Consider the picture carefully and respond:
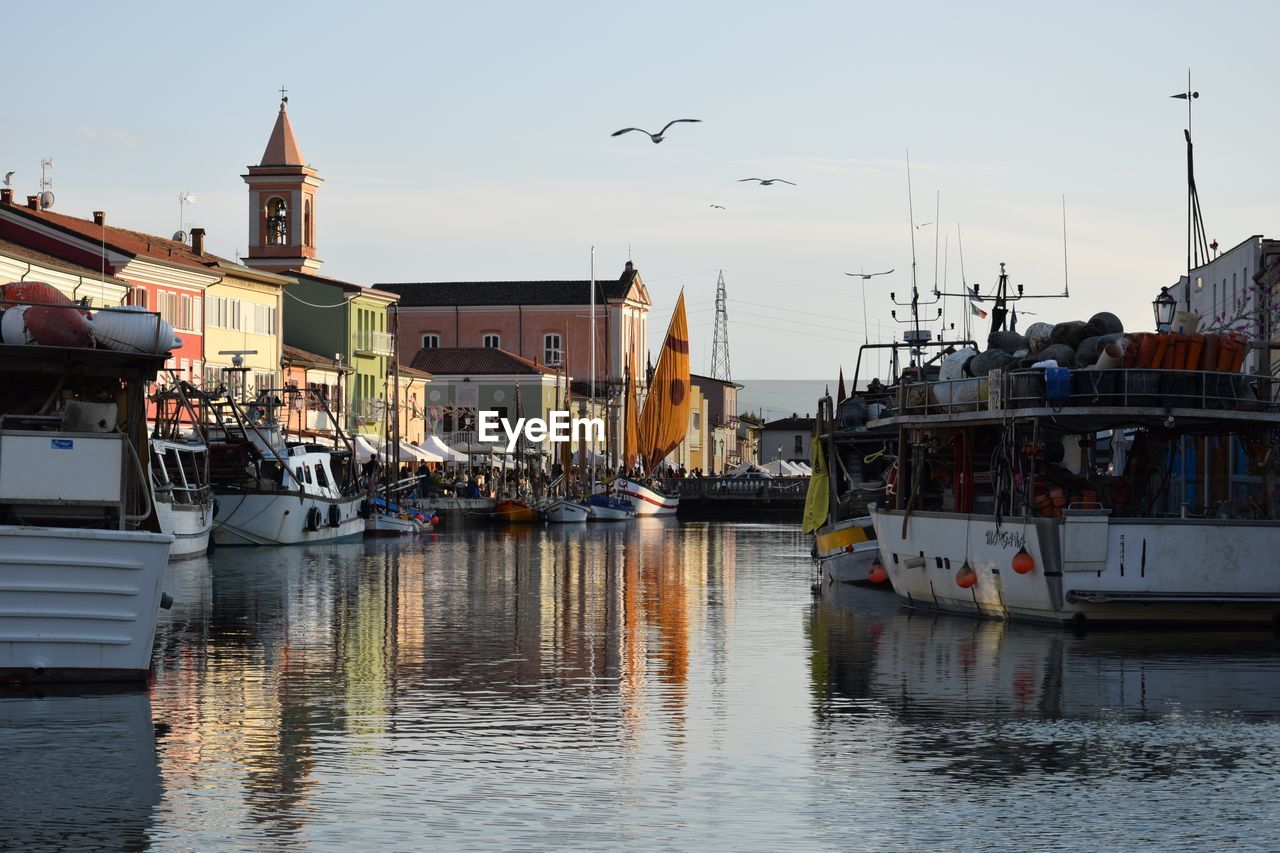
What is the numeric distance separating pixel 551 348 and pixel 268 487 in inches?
3600

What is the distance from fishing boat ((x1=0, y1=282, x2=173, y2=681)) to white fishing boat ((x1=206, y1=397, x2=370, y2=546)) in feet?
117

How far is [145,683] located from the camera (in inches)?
870

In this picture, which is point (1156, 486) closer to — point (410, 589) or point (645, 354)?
point (410, 589)

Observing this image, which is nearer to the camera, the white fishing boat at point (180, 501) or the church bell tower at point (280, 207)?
the white fishing boat at point (180, 501)

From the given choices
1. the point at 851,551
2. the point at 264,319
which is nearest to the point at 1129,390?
the point at 851,551

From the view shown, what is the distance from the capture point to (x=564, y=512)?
316 ft

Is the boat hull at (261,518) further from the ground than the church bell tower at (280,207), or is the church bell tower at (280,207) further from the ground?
the church bell tower at (280,207)

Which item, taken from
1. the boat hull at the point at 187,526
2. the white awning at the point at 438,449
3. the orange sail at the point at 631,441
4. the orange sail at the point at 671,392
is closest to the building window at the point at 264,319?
the white awning at the point at 438,449

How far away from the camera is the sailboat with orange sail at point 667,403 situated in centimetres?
11162

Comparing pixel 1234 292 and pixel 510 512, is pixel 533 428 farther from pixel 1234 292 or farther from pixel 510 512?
pixel 1234 292

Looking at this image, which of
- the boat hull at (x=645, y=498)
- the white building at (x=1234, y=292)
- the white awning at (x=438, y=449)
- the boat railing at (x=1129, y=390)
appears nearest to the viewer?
the boat railing at (x=1129, y=390)

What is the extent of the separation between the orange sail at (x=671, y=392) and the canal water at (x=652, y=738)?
77.2 m

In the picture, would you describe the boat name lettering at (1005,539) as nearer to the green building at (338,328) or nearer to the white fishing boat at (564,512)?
the white fishing boat at (564,512)

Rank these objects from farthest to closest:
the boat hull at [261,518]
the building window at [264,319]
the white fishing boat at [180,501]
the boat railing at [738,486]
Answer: the boat railing at [738,486] → the building window at [264,319] → the boat hull at [261,518] → the white fishing boat at [180,501]
